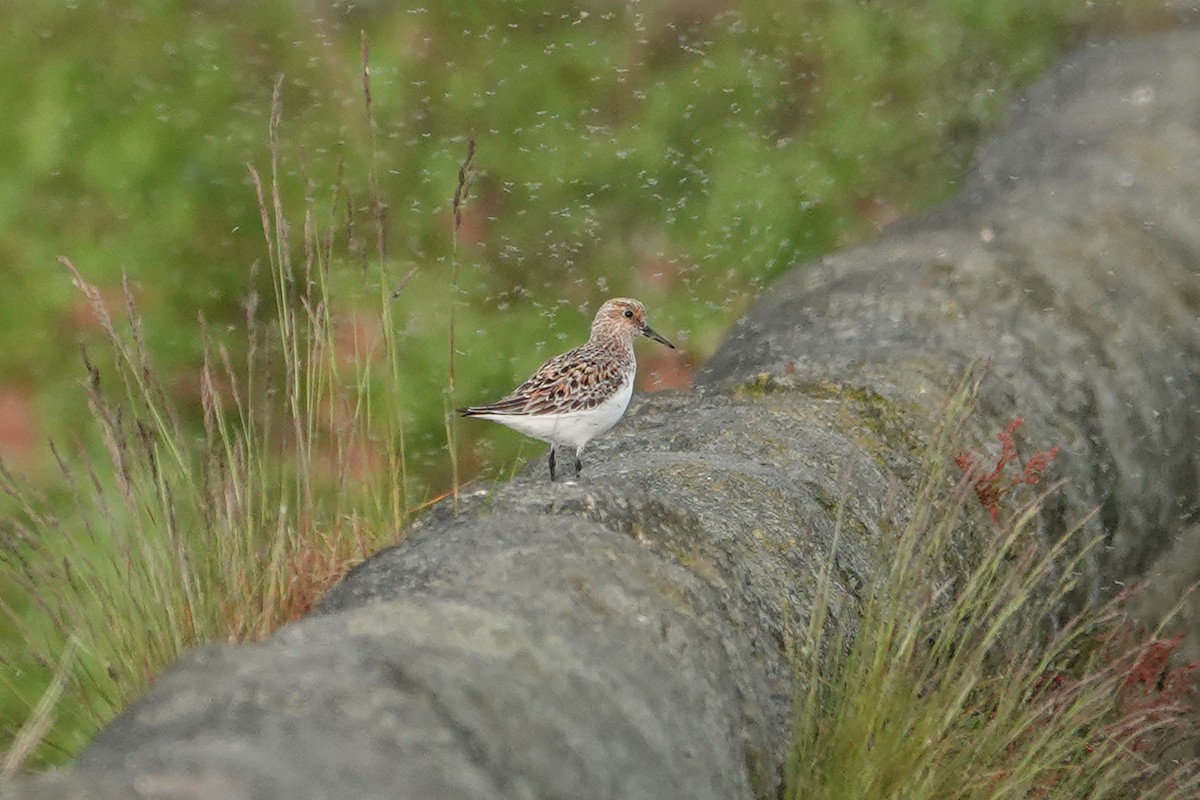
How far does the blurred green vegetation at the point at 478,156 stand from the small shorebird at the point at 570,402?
218 cm

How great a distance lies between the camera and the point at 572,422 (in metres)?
4.38

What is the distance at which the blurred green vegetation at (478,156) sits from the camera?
21.9 ft

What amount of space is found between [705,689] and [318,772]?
38.1 inches

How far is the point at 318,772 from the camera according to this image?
→ 2.03 m

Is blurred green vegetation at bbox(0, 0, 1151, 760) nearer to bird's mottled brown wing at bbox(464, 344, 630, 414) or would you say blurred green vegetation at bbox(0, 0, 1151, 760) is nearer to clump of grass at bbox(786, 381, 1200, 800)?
bird's mottled brown wing at bbox(464, 344, 630, 414)

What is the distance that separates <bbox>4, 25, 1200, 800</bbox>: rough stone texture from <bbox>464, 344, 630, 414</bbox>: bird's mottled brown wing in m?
0.19

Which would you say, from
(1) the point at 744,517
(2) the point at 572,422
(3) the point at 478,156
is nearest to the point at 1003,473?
(2) the point at 572,422

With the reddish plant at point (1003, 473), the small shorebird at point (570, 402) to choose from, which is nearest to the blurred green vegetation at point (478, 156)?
the small shorebird at point (570, 402)

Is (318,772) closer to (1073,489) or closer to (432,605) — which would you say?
(432,605)

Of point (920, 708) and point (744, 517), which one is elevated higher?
point (744, 517)

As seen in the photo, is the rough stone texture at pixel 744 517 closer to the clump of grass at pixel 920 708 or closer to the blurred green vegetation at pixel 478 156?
the clump of grass at pixel 920 708

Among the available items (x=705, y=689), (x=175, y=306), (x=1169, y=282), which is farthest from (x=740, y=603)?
(x=175, y=306)

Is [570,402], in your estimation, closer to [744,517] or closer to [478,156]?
[744,517]

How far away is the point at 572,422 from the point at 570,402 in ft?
0.17
